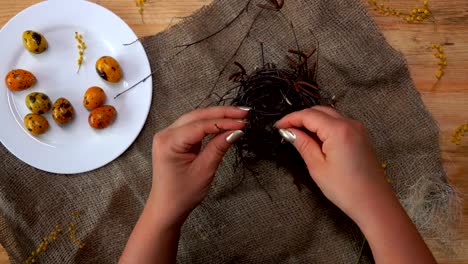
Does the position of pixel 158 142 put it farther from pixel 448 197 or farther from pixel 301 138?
pixel 448 197

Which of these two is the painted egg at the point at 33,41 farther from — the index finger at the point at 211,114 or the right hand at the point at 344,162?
the right hand at the point at 344,162

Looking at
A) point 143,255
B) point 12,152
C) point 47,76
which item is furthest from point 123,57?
point 143,255

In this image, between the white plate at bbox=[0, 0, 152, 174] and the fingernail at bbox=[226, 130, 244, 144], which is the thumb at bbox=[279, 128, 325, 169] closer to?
the fingernail at bbox=[226, 130, 244, 144]

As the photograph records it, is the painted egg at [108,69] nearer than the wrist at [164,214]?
No

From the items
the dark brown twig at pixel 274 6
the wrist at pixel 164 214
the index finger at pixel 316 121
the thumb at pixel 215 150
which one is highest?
the dark brown twig at pixel 274 6

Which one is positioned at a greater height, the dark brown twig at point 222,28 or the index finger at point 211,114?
the dark brown twig at point 222,28

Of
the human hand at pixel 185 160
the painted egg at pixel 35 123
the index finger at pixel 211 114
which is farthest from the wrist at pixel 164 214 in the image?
the painted egg at pixel 35 123

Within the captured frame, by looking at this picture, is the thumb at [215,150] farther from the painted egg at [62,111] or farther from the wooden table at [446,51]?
the wooden table at [446,51]
